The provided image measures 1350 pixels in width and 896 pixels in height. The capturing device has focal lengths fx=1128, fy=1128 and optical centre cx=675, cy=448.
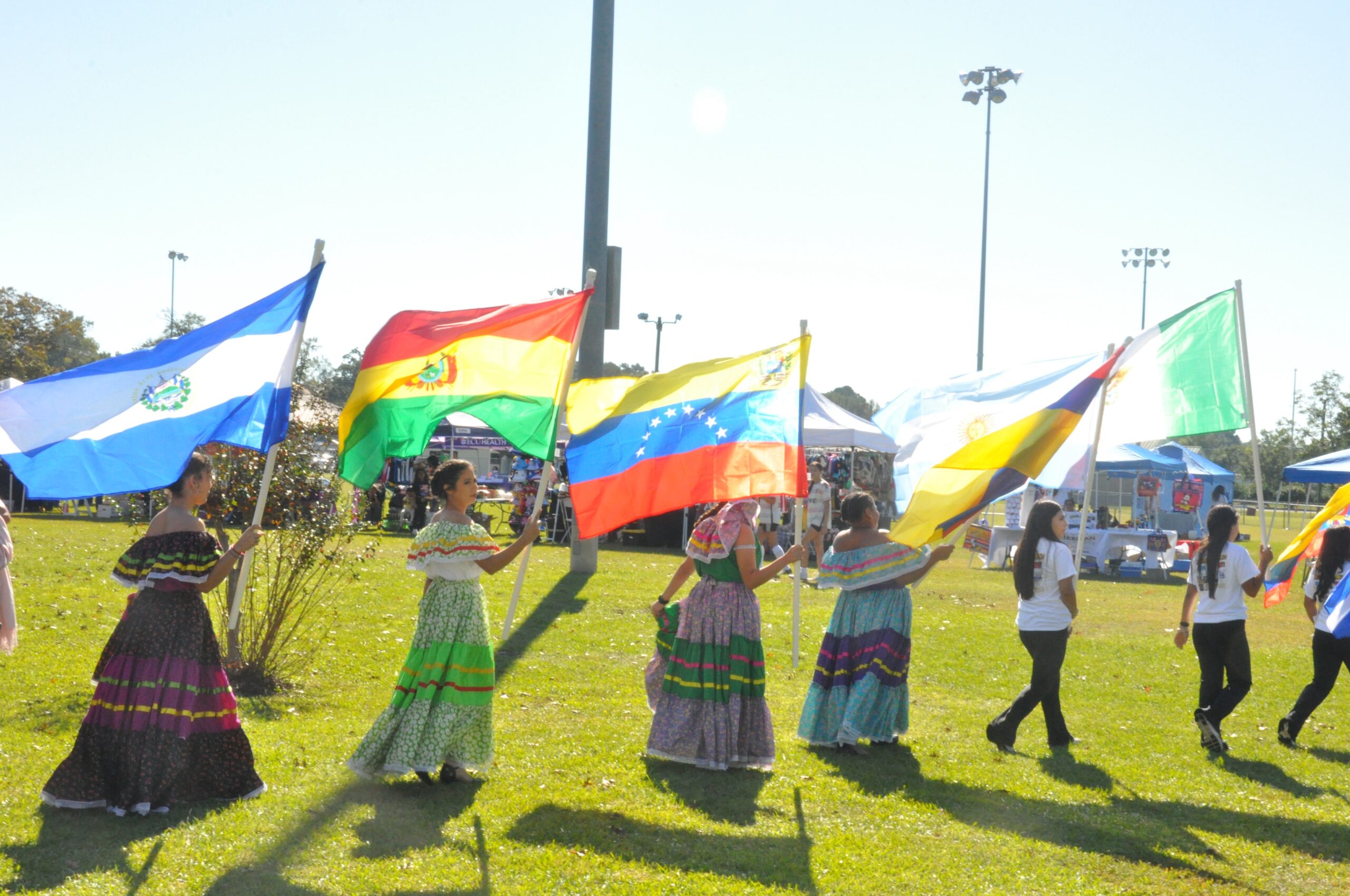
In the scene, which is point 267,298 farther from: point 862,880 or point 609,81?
point 609,81

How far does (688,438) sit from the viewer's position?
7.28 meters

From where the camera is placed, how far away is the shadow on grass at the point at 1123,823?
19.6ft

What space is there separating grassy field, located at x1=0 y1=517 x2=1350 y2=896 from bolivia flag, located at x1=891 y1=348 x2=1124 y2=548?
1661 millimetres

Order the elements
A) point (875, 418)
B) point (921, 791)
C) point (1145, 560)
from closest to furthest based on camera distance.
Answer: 1. point (921, 791)
2. point (875, 418)
3. point (1145, 560)

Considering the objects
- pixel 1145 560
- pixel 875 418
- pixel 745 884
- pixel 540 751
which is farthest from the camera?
pixel 1145 560

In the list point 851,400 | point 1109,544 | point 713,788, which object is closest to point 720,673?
point 713,788

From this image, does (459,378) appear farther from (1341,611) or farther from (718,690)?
(1341,611)

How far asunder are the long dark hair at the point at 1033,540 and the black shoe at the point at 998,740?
3.46 feet

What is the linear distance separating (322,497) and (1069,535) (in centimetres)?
1616

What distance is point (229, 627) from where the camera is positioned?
7.33m

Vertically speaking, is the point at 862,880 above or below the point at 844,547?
below

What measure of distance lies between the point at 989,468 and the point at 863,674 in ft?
5.57

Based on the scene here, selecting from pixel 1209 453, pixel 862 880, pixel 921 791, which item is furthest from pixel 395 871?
pixel 1209 453

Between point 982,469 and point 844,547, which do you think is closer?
point 982,469
